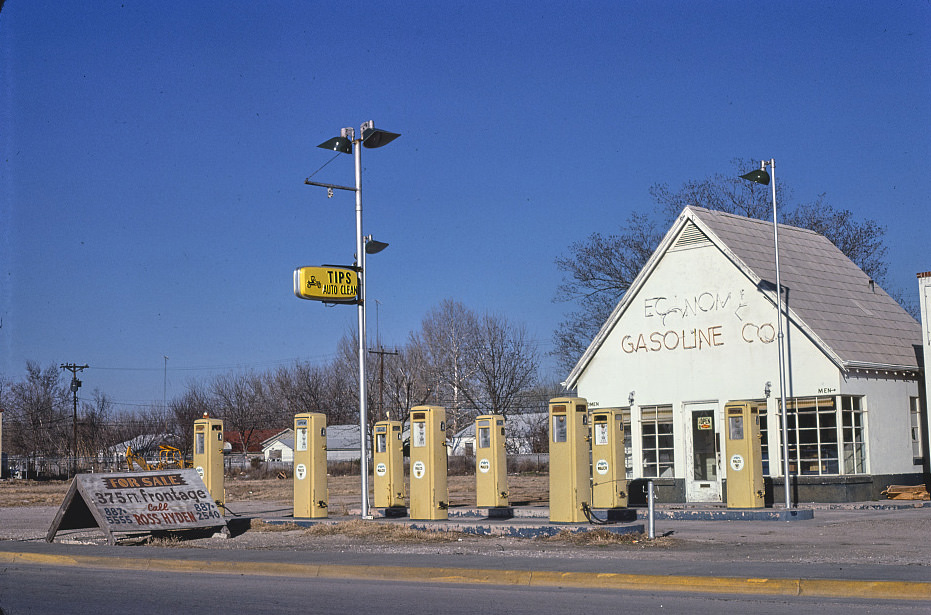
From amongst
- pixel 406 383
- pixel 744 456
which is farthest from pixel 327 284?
pixel 406 383

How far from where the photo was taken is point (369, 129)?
20844 millimetres

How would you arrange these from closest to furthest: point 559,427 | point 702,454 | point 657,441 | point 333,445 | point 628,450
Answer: point 559,427 < point 702,454 < point 657,441 < point 628,450 < point 333,445

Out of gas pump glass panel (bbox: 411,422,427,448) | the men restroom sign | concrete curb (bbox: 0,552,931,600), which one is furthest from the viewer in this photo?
the men restroom sign

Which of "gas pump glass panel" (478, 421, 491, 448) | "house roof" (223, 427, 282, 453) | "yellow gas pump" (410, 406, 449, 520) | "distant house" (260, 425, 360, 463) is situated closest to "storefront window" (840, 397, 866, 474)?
"gas pump glass panel" (478, 421, 491, 448)

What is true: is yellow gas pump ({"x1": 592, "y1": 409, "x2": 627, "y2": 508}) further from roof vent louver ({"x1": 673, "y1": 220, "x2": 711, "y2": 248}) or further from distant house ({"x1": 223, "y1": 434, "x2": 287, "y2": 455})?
distant house ({"x1": 223, "y1": 434, "x2": 287, "y2": 455})

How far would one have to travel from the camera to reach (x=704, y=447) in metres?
26.0

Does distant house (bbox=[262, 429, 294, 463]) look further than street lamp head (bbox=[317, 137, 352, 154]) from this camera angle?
Yes

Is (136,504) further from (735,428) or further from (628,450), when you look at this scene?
(628,450)

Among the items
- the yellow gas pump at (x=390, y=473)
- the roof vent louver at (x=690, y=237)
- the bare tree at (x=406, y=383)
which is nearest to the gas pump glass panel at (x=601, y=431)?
the yellow gas pump at (x=390, y=473)

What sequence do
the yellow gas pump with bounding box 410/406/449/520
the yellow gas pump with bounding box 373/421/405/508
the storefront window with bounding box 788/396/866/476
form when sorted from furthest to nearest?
1. the storefront window with bounding box 788/396/866/476
2. the yellow gas pump with bounding box 373/421/405/508
3. the yellow gas pump with bounding box 410/406/449/520

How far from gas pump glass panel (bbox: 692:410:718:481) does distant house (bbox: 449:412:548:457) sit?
2213 inches

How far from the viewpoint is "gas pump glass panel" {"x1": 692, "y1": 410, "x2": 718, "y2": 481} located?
84.6 ft

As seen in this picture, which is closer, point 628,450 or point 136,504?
point 136,504

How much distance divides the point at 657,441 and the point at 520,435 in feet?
193
